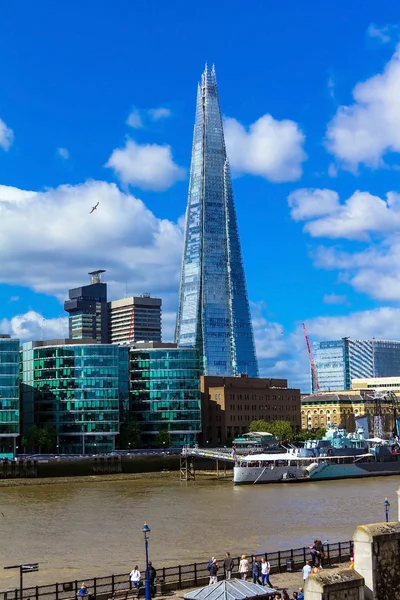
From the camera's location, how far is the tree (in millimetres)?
189500

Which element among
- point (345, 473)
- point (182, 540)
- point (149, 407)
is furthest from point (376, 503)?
point (149, 407)

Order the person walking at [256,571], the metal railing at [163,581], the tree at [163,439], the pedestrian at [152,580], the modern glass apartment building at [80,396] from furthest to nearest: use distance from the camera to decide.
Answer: the tree at [163,439] → the modern glass apartment building at [80,396] → the person walking at [256,571] → the pedestrian at [152,580] → the metal railing at [163,581]

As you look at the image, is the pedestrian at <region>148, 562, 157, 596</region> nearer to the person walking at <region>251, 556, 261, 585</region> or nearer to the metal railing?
the metal railing

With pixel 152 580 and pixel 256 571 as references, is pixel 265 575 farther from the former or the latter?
pixel 152 580

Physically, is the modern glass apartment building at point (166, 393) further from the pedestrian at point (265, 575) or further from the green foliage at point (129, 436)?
the pedestrian at point (265, 575)

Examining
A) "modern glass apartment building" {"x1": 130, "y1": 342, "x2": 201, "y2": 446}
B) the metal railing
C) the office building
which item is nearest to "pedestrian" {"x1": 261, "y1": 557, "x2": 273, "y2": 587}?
the metal railing

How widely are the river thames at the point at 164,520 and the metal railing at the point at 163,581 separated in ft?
20.0

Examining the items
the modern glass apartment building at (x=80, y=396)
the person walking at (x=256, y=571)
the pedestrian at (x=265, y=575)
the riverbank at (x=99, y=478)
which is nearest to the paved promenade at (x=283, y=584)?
the pedestrian at (x=265, y=575)

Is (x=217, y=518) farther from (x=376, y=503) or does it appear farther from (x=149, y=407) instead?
(x=149, y=407)

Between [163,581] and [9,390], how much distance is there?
420ft

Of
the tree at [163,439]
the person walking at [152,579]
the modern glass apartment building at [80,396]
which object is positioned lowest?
the person walking at [152,579]

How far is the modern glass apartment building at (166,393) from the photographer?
7721 inches

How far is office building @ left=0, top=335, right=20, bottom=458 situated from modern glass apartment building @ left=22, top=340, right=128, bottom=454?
44.6 feet

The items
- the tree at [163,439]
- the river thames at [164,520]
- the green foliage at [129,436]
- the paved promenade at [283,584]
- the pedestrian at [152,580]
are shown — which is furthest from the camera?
the tree at [163,439]
